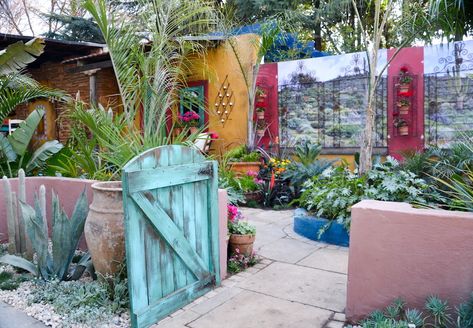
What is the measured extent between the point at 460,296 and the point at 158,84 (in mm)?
3945

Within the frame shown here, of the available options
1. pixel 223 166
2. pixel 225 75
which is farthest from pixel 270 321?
pixel 225 75

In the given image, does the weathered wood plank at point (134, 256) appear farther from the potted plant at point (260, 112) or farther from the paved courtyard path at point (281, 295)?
the potted plant at point (260, 112)

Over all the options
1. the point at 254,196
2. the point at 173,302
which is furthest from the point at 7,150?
the point at 254,196

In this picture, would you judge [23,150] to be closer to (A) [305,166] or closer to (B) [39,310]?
(B) [39,310]

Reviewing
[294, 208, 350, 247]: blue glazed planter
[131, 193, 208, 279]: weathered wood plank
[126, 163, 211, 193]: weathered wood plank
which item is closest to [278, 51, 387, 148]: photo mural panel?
[294, 208, 350, 247]: blue glazed planter

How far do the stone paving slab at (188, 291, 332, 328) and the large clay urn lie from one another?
91 centimetres

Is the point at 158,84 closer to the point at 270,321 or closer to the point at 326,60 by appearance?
the point at 270,321

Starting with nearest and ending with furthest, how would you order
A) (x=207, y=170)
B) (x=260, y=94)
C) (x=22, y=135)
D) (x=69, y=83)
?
(x=207, y=170) → (x=22, y=135) → (x=260, y=94) → (x=69, y=83)

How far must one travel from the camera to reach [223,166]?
7121mm

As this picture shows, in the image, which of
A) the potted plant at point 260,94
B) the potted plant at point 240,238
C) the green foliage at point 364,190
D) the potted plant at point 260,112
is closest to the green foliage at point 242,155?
the potted plant at point 260,112

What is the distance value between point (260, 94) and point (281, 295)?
5.75 meters

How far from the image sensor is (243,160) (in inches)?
315

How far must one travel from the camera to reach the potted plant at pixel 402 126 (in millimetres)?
7027

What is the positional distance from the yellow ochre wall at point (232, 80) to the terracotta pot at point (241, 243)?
4931 millimetres
